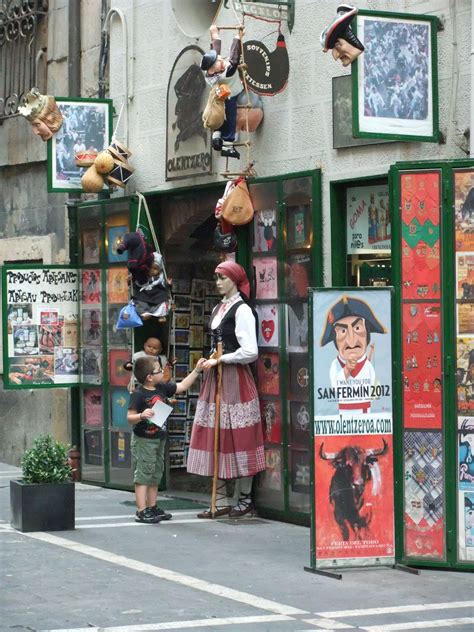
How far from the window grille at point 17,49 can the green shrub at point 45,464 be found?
6.48 metres

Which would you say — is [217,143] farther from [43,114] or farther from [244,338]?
[43,114]

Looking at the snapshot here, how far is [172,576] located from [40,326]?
605 centimetres

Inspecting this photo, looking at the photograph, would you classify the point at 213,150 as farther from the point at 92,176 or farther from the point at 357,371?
the point at 357,371

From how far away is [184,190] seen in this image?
14.2m

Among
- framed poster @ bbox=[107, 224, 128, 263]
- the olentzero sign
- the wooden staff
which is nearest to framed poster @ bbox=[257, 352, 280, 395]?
the wooden staff

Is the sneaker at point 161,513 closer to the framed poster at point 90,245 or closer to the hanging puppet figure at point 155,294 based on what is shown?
the hanging puppet figure at point 155,294

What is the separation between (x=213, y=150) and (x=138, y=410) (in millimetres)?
2759

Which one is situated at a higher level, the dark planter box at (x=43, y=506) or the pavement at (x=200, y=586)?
the dark planter box at (x=43, y=506)

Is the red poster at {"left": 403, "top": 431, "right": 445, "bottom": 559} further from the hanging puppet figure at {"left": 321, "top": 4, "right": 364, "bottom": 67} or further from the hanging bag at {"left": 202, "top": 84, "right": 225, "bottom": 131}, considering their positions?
the hanging bag at {"left": 202, "top": 84, "right": 225, "bottom": 131}

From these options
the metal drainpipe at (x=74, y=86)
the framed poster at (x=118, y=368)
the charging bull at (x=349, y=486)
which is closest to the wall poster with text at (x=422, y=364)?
the charging bull at (x=349, y=486)

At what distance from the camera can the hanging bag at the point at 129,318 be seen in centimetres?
1411

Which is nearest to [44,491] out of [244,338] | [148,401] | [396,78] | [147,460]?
[147,460]

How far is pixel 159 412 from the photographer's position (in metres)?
12.2

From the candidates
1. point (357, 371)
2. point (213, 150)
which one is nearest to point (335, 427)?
point (357, 371)
